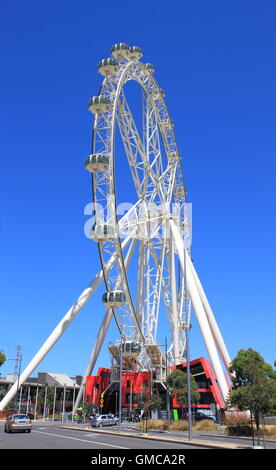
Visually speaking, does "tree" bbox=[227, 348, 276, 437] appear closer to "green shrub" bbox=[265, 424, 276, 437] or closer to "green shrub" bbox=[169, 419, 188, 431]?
"green shrub" bbox=[265, 424, 276, 437]

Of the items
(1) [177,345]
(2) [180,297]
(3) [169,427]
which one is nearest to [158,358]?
(1) [177,345]

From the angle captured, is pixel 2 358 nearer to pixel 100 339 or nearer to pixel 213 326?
pixel 100 339

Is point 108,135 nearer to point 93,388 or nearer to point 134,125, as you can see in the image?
point 134,125

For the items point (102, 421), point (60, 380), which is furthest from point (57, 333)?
point (60, 380)

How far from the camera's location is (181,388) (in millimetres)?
42906

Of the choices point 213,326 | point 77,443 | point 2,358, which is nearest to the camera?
point 77,443

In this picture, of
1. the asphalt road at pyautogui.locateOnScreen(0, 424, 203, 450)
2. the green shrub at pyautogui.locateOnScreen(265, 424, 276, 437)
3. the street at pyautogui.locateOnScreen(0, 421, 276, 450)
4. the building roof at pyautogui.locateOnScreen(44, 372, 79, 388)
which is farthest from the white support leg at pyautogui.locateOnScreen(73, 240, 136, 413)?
the building roof at pyautogui.locateOnScreen(44, 372, 79, 388)

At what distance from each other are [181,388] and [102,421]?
8.53 m

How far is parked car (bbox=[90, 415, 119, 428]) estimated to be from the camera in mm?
41656

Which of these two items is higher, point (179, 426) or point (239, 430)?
point (239, 430)

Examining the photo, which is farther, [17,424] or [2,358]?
[2,358]

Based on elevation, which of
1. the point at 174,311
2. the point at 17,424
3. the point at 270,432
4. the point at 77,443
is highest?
the point at 174,311

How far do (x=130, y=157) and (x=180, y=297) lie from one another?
22.6 metres
